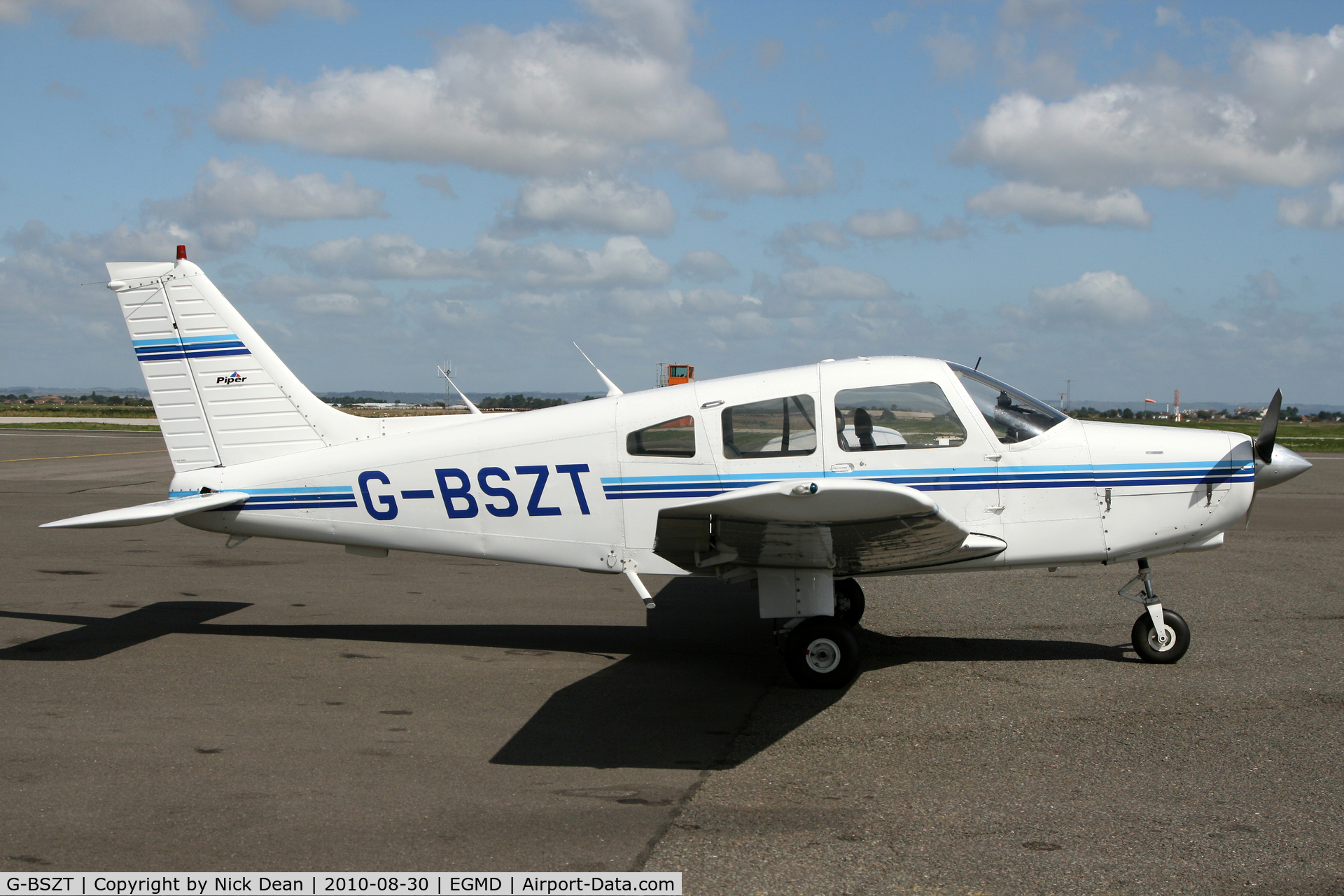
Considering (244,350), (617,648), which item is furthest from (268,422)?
(617,648)

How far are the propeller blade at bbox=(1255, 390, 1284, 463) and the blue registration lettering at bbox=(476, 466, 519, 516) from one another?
5.02 m

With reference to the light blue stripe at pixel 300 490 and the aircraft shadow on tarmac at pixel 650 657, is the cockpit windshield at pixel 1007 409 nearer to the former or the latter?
the aircraft shadow on tarmac at pixel 650 657

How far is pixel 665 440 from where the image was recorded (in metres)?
6.62

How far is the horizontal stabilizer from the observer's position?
638 centimetres

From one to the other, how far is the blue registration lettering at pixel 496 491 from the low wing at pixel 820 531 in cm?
138

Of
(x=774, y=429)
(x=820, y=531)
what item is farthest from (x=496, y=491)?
(x=820, y=531)

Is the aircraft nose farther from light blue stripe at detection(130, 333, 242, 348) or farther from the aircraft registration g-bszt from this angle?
light blue stripe at detection(130, 333, 242, 348)

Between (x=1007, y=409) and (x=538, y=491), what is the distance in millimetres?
3326

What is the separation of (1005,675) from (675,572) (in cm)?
235

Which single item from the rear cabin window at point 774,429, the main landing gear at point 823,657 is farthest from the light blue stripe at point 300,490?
the main landing gear at point 823,657

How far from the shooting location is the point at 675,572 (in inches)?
264

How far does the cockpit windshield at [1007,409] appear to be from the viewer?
6.50m

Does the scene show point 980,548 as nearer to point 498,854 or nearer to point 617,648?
point 617,648

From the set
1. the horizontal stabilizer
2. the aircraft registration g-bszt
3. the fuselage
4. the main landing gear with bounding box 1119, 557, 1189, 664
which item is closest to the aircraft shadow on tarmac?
the main landing gear with bounding box 1119, 557, 1189, 664
